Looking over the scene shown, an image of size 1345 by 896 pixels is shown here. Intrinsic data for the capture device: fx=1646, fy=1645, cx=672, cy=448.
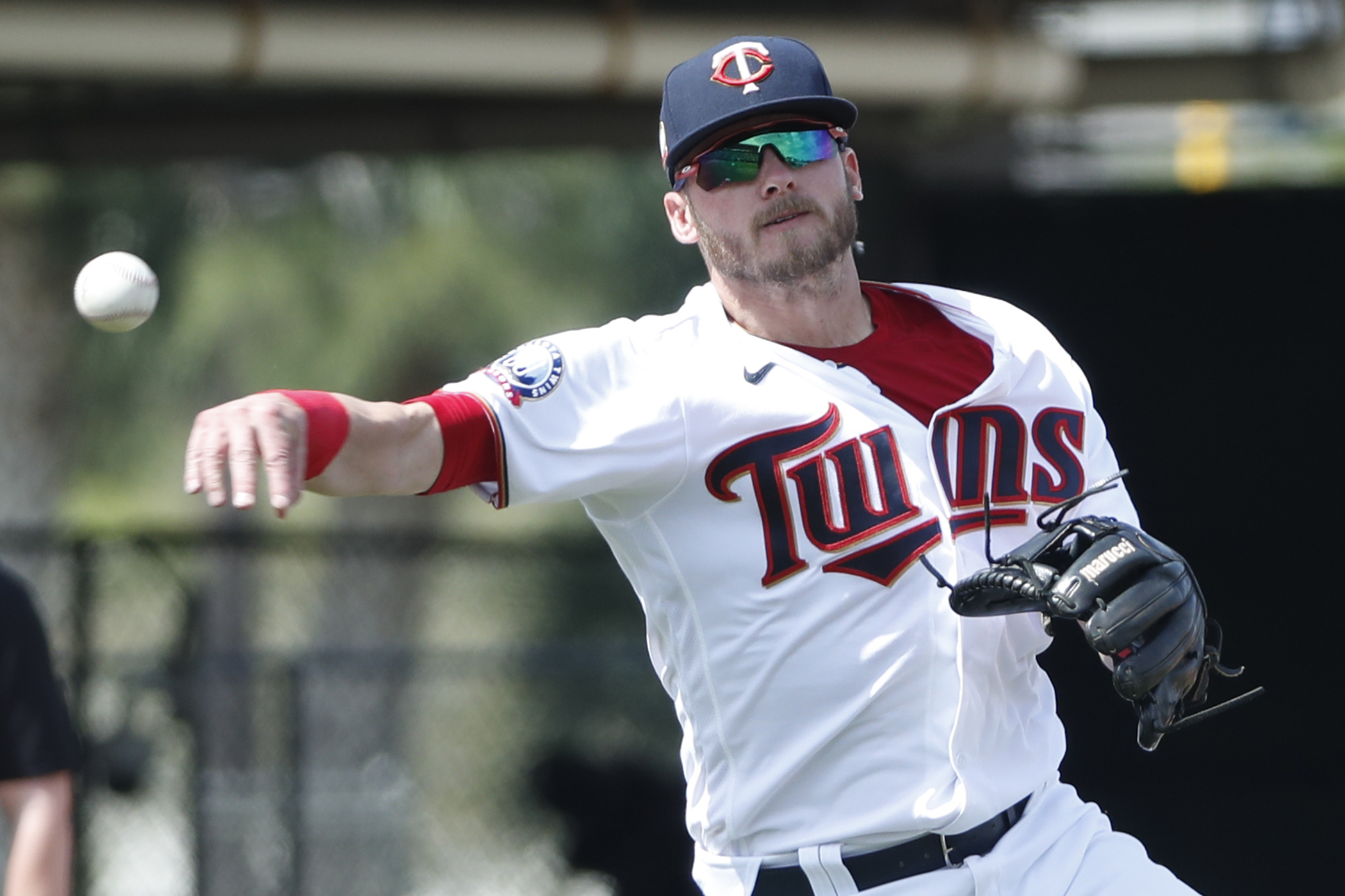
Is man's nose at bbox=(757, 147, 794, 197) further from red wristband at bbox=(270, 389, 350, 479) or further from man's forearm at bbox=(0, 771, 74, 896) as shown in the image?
man's forearm at bbox=(0, 771, 74, 896)

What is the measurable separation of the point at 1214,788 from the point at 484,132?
402cm

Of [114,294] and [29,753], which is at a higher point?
[114,294]

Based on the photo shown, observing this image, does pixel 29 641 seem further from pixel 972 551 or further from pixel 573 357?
pixel 972 551

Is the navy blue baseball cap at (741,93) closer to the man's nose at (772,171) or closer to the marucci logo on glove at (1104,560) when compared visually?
the man's nose at (772,171)

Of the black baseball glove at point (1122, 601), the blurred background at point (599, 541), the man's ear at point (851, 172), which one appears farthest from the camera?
the blurred background at point (599, 541)

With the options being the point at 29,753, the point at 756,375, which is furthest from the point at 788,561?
the point at 29,753

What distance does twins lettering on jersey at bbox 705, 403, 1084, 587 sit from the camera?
8.32 ft

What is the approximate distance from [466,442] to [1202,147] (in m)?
9.70

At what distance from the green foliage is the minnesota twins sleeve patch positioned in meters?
8.45

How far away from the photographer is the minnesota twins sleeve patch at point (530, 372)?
2477 mm

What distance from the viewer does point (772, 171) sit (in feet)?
8.75

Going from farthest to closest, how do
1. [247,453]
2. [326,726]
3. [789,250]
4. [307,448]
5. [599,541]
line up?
[599,541] → [326,726] → [789,250] → [307,448] → [247,453]

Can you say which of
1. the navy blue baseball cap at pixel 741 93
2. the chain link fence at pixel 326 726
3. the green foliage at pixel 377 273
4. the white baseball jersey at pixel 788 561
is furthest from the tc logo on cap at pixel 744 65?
the green foliage at pixel 377 273

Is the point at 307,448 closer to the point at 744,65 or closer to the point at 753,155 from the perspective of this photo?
the point at 753,155
